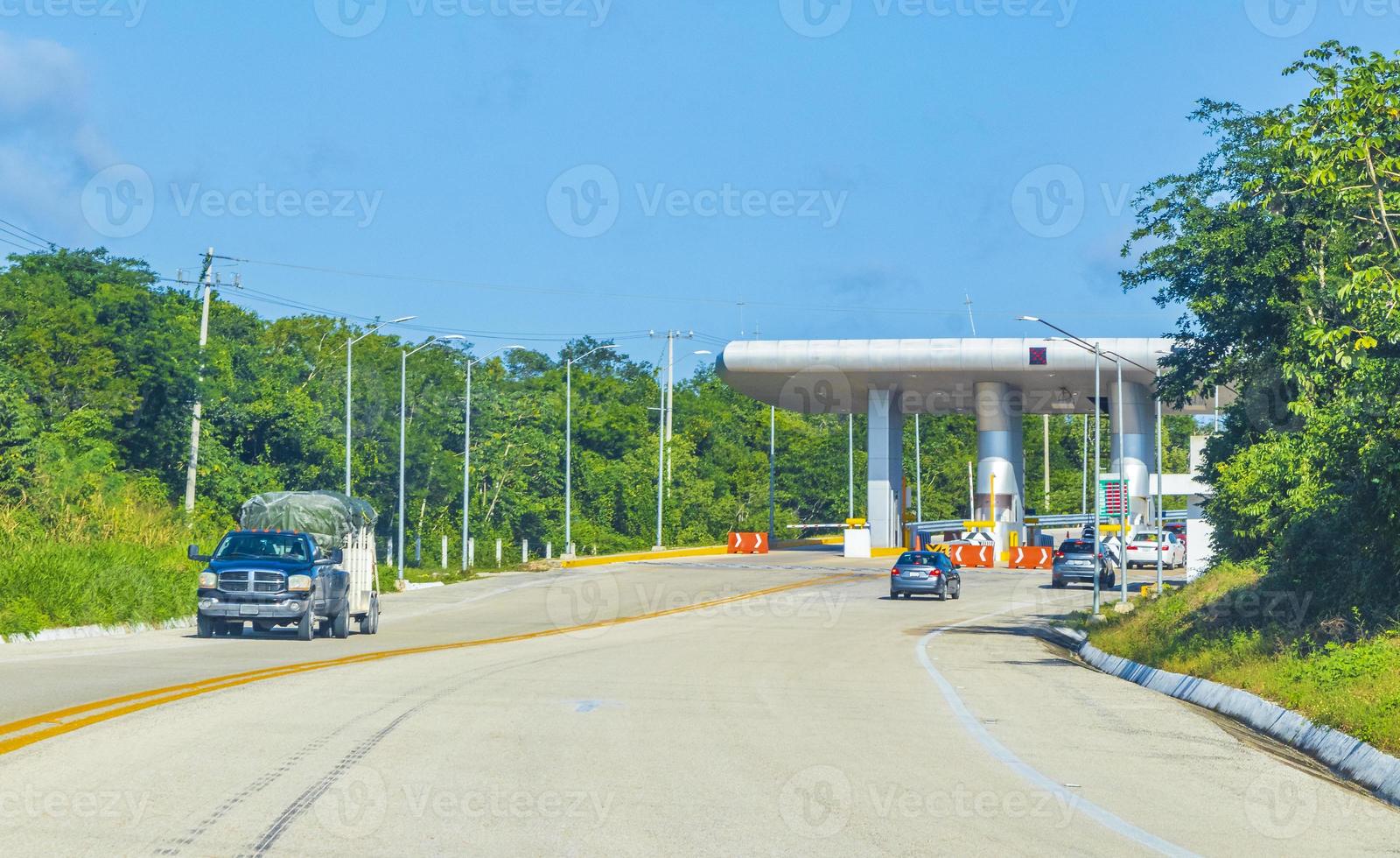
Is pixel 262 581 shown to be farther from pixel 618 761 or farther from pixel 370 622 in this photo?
pixel 618 761

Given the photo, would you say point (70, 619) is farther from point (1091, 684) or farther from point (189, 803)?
point (189, 803)

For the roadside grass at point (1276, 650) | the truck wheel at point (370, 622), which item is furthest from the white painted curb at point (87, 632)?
the roadside grass at point (1276, 650)

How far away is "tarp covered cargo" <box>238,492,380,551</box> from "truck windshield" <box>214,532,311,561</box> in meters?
3.48

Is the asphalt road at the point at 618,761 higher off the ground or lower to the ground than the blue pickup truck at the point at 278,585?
lower

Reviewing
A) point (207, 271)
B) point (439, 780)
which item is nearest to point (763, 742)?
point (439, 780)

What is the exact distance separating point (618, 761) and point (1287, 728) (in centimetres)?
711

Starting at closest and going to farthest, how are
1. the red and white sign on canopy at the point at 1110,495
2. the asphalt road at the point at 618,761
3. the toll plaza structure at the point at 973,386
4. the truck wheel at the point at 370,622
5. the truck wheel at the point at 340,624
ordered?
the asphalt road at the point at 618,761 → the truck wheel at the point at 340,624 → the truck wheel at the point at 370,622 → the red and white sign on canopy at the point at 1110,495 → the toll plaza structure at the point at 973,386

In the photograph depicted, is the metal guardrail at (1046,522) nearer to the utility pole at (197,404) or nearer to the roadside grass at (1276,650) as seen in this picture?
the utility pole at (197,404)

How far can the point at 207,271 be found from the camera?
52.7m

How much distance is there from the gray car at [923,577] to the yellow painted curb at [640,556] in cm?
2106

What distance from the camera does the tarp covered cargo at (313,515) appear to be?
31172mm

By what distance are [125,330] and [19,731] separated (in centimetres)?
4939

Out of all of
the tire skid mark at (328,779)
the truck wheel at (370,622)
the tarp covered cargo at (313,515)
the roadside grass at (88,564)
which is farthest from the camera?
the tarp covered cargo at (313,515)

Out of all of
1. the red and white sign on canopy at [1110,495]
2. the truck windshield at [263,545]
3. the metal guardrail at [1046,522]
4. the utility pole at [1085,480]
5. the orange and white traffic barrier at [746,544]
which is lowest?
the orange and white traffic barrier at [746,544]
